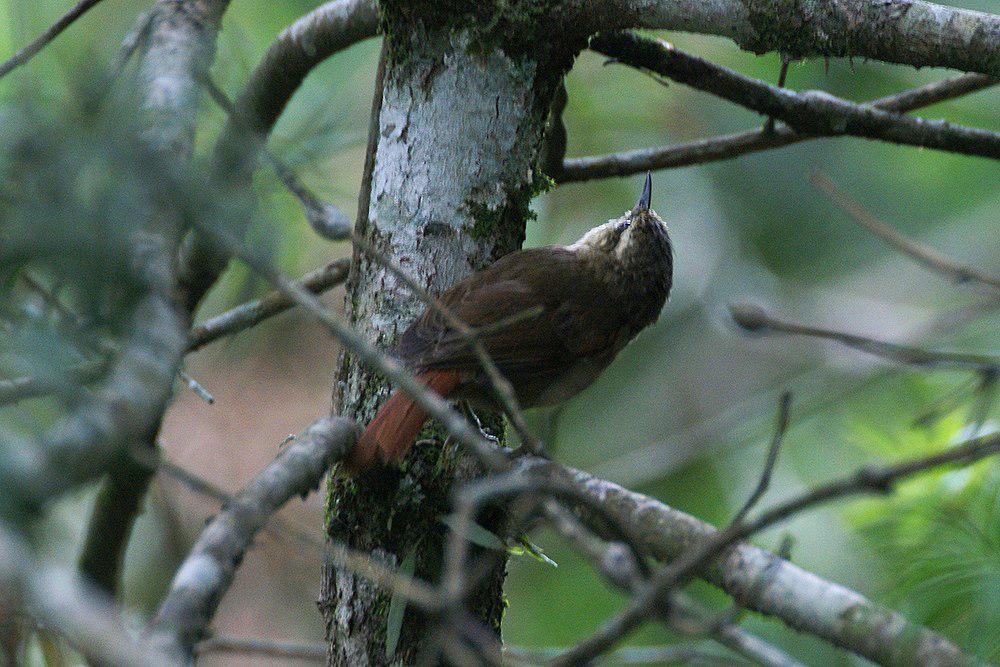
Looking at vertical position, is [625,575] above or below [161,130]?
below

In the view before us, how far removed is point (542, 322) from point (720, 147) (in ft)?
2.45

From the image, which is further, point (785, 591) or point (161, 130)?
point (785, 591)

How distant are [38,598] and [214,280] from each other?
1882 millimetres

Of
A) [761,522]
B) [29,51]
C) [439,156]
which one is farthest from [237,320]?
[761,522]

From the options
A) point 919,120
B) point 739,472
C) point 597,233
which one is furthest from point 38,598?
point 739,472

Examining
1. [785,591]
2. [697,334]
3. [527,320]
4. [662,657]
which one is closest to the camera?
[785,591]

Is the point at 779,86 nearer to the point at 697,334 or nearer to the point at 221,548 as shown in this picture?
the point at 221,548

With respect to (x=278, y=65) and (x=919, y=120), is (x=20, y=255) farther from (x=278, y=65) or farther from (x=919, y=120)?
(x=919, y=120)

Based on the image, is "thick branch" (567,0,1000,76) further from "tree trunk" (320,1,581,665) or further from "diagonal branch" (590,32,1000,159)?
"diagonal branch" (590,32,1000,159)

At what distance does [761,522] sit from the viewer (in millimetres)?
1195

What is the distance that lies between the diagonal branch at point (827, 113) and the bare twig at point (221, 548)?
1514mm

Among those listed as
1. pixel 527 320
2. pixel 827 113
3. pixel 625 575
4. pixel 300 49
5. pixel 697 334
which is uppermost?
pixel 697 334

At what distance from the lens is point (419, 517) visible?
2.28 meters

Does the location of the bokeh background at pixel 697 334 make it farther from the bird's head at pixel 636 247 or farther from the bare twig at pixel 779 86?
the bare twig at pixel 779 86
